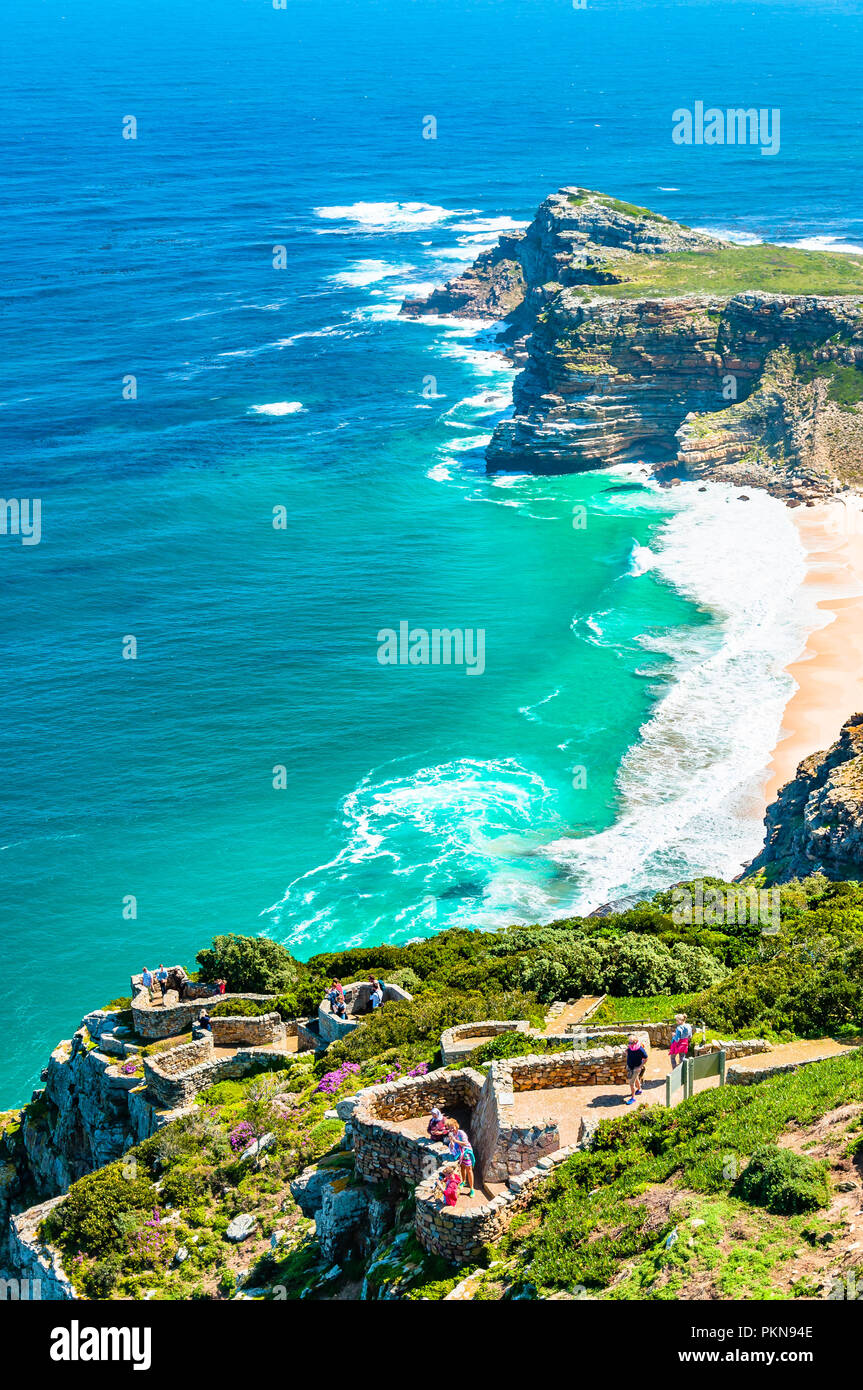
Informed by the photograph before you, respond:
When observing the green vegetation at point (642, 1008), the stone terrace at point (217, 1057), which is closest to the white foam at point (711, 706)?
the stone terrace at point (217, 1057)

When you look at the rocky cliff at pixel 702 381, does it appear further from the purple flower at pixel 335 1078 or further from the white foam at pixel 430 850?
the purple flower at pixel 335 1078

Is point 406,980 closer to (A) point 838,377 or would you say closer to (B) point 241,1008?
(B) point 241,1008

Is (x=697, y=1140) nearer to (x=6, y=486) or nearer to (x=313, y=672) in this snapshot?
(x=313, y=672)

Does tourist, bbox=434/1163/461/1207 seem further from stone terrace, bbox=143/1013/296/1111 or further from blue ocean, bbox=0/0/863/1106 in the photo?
blue ocean, bbox=0/0/863/1106

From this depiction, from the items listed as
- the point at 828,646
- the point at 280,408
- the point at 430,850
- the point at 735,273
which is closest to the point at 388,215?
the point at 280,408
